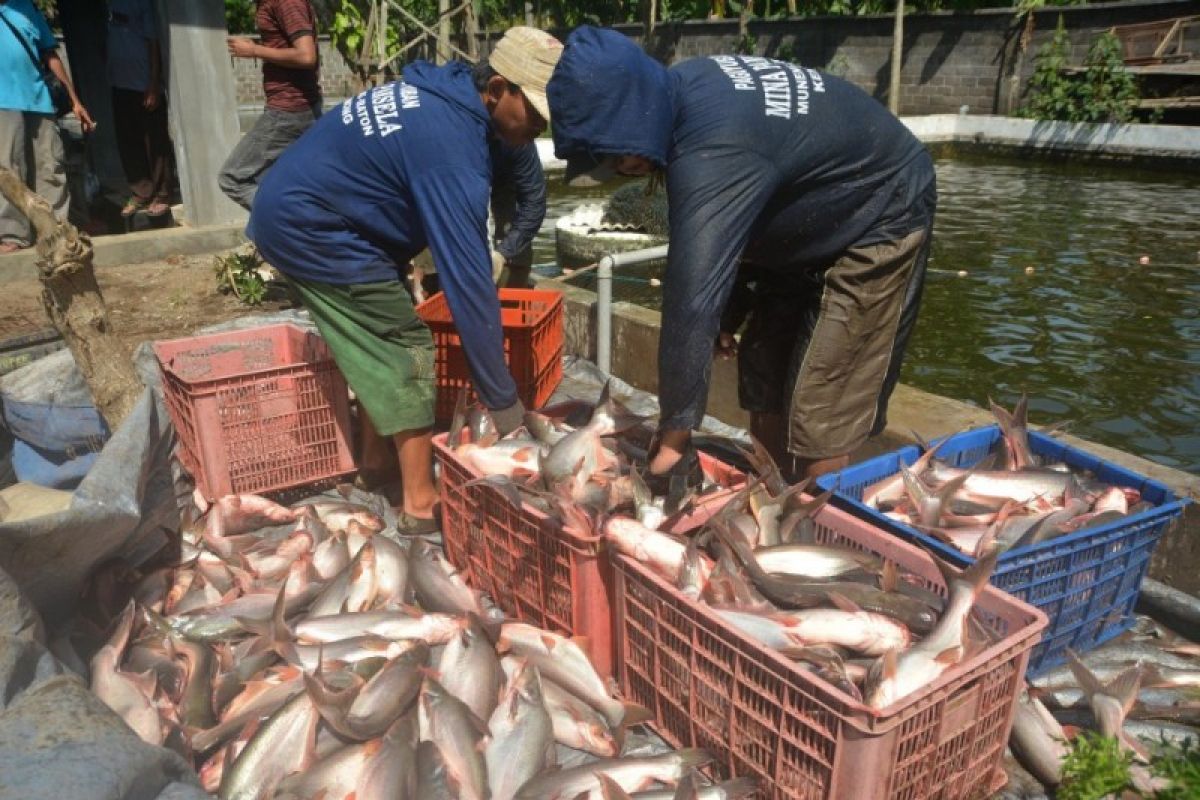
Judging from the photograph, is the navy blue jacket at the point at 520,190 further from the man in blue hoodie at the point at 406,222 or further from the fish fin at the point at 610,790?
the fish fin at the point at 610,790

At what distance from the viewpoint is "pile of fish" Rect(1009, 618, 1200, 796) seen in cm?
262

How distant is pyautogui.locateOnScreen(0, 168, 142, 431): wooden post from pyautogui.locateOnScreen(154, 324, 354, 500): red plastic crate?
0.25 metres

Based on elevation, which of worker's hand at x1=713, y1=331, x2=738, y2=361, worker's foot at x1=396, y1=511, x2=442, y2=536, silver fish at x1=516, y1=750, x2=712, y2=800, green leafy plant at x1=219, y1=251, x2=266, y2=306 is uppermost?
worker's hand at x1=713, y1=331, x2=738, y2=361

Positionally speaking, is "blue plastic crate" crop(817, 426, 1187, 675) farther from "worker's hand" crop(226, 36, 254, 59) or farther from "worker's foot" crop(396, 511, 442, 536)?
"worker's hand" crop(226, 36, 254, 59)

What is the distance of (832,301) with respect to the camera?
11.0ft

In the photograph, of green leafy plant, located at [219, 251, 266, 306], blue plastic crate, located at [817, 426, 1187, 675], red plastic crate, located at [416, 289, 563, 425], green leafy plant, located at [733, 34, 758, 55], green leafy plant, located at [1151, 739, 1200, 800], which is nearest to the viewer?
green leafy plant, located at [1151, 739, 1200, 800]

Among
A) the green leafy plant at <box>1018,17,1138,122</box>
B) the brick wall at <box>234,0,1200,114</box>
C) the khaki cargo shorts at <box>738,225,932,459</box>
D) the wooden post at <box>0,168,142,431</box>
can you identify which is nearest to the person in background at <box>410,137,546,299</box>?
the khaki cargo shorts at <box>738,225,932,459</box>

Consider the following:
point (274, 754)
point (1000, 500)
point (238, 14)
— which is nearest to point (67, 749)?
point (274, 754)

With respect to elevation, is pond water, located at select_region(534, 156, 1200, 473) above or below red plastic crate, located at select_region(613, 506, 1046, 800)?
below

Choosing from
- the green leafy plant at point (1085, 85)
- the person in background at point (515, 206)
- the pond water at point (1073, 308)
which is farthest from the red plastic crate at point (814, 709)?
the green leafy plant at point (1085, 85)

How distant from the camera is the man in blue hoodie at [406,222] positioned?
11.0ft

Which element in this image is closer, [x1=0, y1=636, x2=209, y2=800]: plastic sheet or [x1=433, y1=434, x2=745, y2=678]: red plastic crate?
[x1=0, y1=636, x2=209, y2=800]: plastic sheet

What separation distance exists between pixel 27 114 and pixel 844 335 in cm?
728

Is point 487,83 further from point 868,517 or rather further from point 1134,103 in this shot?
point 1134,103
